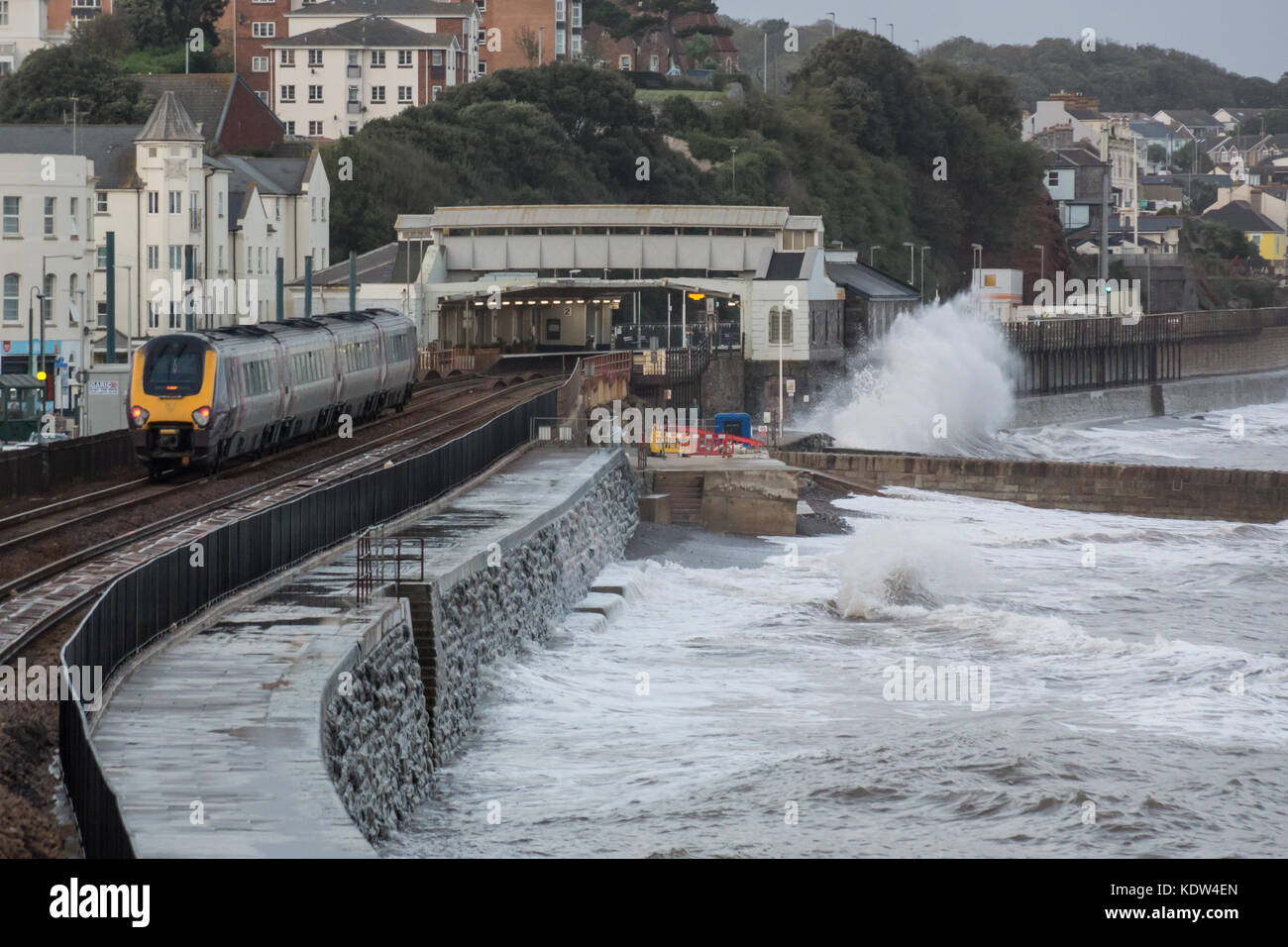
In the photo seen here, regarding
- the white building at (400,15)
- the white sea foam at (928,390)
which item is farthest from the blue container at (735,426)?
the white building at (400,15)

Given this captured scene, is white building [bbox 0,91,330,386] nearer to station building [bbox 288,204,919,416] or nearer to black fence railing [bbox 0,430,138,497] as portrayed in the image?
station building [bbox 288,204,919,416]

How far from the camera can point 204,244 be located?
6731 centimetres

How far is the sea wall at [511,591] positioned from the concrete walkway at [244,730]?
773mm

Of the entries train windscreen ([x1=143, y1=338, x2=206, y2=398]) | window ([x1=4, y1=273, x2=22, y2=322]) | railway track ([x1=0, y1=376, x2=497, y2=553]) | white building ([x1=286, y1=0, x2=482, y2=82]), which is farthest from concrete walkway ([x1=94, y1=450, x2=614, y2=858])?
white building ([x1=286, y1=0, x2=482, y2=82])

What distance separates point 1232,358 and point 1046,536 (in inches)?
2794

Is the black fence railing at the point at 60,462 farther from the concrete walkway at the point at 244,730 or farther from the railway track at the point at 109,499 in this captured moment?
the concrete walkway at the point at 244,730

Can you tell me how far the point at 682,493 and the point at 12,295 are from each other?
20922 mm

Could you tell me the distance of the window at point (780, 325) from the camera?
7062cm

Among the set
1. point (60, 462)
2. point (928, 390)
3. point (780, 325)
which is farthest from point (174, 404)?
point (928, 390)

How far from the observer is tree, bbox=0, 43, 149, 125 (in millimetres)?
Result: 89750

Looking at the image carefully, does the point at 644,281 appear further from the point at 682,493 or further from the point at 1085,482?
the point at 682,493

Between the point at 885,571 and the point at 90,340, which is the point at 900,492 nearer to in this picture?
the point at 885,571
